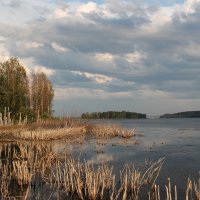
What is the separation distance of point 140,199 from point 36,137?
63.3 feet

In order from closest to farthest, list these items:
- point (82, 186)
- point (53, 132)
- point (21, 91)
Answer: point (82, 186)
point (53, 132)
point (21, 91)

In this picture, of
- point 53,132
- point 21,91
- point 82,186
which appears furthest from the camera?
point 21,91

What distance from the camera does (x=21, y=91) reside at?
54656 millimetres

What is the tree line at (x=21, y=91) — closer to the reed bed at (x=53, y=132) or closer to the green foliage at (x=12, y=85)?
the green foliage at (x=12, y=85)

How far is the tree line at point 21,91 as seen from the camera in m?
51.6

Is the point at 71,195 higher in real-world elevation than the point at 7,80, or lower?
lower

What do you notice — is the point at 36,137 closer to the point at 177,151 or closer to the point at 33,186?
the point at 177,151

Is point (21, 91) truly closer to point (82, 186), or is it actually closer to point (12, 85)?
point (12, 85)

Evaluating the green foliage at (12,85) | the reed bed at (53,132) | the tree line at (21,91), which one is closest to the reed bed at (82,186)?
the reed bed at (53,132)

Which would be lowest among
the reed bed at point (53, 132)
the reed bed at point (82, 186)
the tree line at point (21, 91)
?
the reed bed at point (82, 186)

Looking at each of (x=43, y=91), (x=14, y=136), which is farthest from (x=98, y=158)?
(x=43, y=91)

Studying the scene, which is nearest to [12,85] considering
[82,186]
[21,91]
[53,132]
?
[21,91]

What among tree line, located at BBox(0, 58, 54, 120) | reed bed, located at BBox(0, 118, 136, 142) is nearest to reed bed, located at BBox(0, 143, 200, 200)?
reed bed, located at BBox(0, 118, 136, 142)

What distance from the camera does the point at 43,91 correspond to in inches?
2709
